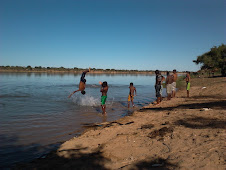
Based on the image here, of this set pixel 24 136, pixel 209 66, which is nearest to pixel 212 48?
pixel 209 66

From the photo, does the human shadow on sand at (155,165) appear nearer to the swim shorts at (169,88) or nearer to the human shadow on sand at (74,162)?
the human shadow on sand at (74,162)

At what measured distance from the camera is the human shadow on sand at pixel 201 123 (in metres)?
4.92

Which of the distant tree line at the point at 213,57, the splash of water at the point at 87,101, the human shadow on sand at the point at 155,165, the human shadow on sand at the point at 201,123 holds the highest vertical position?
the distant tree line at the point at 213,57

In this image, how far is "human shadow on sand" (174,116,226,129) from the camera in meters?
4.92

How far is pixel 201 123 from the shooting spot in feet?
17.4

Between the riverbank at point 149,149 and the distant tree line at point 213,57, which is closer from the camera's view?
the riverbank at point 149,149

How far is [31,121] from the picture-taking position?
7.91 meters

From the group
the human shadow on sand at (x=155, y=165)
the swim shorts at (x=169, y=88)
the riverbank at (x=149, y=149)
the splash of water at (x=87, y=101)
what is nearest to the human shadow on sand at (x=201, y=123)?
the riverbank at (x=149, y=149)

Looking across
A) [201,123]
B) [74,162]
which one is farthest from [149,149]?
[201,123]

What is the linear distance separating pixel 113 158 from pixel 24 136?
3.89 meters

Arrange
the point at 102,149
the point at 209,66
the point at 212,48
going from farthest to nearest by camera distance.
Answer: the point at 212,48 < the point at 209,66 < the point at 102,149

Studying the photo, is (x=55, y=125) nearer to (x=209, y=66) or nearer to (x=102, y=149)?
(x=102, y=149)

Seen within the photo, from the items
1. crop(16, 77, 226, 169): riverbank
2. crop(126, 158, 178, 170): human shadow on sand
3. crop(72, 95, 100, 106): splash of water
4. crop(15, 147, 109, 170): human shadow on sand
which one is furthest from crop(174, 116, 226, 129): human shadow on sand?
crop(72, 95, 100, 106): splash of water

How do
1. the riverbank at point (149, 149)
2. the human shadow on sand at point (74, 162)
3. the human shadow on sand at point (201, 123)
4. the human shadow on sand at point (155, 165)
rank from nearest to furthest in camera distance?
the human shadow on sand at point (155, 165) < the riverbank at point (149, 149) < the human shadow on sand at point (74, 162) < the human shadow on sand at point (201, 123)
